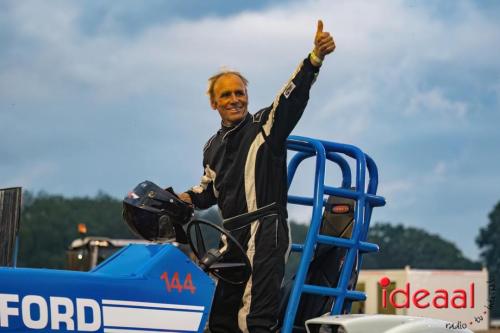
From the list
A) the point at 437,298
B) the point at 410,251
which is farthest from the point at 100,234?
the point at 437,298

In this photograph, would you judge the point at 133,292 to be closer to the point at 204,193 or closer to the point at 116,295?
the point at 116,295

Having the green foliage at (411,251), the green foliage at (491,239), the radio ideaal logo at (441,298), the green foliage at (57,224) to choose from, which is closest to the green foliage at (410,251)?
the green foliage at (411,251)

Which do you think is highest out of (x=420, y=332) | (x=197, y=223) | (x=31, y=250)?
(x=31, y=250)

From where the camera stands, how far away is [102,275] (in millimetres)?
5062

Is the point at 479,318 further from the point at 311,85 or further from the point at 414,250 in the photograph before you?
the point at 414,250

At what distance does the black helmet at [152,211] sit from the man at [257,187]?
0.32 meters

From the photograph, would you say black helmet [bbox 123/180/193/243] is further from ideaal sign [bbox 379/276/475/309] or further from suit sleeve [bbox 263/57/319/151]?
ideaal sign [bbox 379/276/475/309]

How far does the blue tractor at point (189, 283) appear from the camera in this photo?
4852 mm

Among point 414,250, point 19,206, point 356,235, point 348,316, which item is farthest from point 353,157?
point 414,250

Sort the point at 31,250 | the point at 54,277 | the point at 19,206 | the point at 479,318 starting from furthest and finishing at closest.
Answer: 1. the point at 31,250
2. the point at 479,318
3. the point at 19,206
4. the point at 54,277

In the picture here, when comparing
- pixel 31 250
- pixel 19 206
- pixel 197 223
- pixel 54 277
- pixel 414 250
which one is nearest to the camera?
pixel 54 277

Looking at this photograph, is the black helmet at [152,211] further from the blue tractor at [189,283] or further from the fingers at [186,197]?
the fingers at [186,197]

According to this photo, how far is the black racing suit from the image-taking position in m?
5.77

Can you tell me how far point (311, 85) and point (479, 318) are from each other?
85.5 inches
